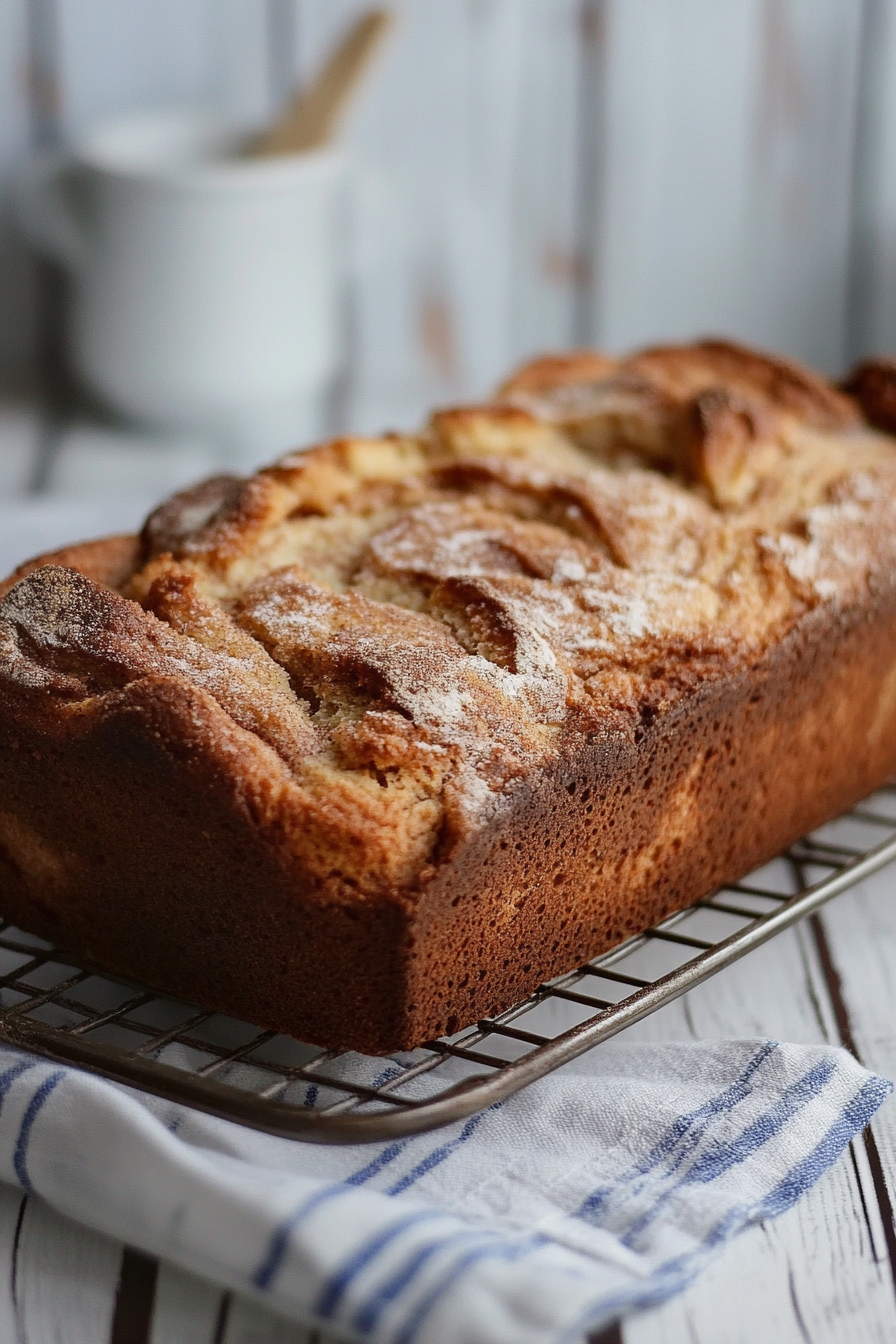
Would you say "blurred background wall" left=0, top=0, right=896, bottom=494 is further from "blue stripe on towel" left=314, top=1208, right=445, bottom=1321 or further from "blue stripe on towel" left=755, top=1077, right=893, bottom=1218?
"blue stripe on towel" left=314, top=1208, right=445, bottom=1321

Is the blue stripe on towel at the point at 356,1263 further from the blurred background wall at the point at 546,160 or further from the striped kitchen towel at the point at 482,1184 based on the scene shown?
the blurred background wall at the point at 546,160

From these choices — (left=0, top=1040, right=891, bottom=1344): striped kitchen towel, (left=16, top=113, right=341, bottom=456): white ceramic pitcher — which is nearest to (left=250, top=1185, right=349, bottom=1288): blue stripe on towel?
(left=0, top=1040, right=891, bottom=1344): striped kitchen towel

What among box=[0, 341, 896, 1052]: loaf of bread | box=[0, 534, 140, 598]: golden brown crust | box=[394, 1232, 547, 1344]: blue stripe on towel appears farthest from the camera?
box=[0, 534, 140, 598]: golden brown crust

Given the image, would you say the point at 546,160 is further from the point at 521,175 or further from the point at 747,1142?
the point at 747,1142

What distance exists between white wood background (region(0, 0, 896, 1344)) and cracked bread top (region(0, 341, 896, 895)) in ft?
2.18

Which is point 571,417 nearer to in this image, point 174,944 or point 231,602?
point 231,602

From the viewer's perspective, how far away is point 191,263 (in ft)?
8.99

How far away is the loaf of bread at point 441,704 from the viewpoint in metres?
1.33

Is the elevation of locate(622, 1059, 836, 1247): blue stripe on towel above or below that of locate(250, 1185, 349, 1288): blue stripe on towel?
below

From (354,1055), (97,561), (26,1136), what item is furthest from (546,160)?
(26,1136)

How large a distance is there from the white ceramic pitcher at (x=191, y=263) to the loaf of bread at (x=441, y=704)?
920 mm

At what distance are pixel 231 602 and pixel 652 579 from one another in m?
0.44

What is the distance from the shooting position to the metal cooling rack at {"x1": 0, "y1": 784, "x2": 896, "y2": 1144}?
1199 mm

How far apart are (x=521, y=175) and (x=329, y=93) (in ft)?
1.89
